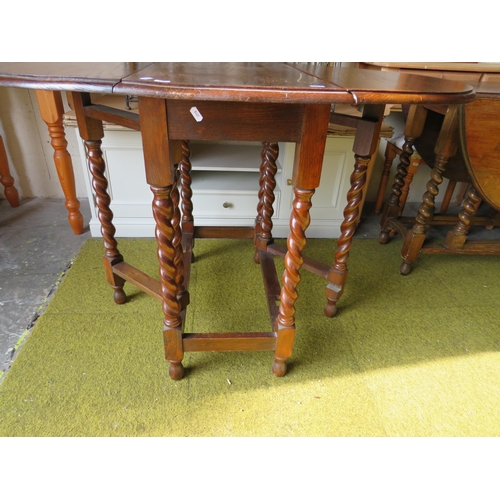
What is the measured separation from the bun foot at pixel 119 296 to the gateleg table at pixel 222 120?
85 millimetres

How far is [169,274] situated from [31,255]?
47.2 inches

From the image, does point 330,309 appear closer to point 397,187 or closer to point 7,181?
point 397,187

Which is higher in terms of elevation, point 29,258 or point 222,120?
point 222,120

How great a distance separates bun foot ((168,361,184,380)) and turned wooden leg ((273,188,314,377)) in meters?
0.32

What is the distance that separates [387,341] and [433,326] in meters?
0.26

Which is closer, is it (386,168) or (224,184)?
(224,184)

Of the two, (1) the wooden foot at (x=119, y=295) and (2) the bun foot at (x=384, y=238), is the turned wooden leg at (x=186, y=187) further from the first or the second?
(2) the bun foot at (x=384, y=238)

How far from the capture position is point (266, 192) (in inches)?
61.5

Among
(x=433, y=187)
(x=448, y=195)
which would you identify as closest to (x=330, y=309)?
(x=433, y=187)

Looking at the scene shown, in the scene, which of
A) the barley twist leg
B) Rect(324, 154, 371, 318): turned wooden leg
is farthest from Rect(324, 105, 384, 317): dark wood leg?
the barley twist leg

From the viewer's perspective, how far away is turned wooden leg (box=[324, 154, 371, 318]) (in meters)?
1.27

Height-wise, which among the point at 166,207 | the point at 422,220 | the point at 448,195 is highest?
the point at 166,207

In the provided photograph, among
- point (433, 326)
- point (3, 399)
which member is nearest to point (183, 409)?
point (3, 399)

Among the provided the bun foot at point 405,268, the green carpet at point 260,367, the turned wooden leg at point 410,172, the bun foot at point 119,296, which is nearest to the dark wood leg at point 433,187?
the bun foot at point 405,268
